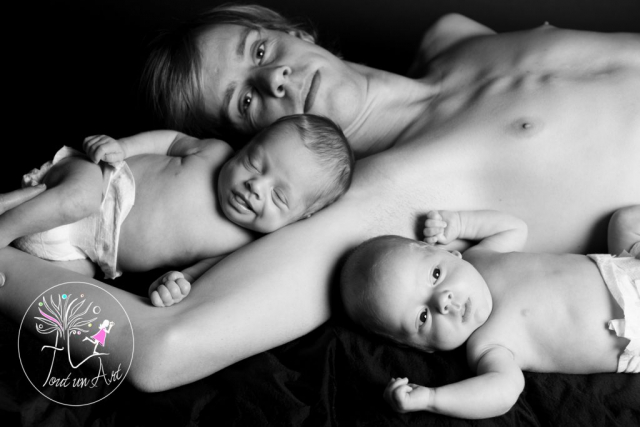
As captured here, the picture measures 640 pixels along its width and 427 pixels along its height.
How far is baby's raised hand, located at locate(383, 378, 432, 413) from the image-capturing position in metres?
1.30

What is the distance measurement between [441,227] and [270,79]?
2.16 ft

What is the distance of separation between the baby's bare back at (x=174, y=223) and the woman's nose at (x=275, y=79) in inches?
12.8

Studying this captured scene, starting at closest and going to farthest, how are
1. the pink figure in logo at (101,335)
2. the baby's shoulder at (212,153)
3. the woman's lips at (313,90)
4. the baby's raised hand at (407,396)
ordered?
the baby's raised hand at (407,396)
the pink figure in logo at (101,335)
the baby's shoulder at (212,153)
the woman's lips at (313,90)

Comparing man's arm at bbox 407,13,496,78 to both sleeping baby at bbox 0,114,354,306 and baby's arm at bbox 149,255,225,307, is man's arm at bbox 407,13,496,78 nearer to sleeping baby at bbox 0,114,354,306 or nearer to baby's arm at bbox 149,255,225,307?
sleeping baby at bbox 0,114,354,306

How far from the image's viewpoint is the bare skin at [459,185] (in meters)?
1.44

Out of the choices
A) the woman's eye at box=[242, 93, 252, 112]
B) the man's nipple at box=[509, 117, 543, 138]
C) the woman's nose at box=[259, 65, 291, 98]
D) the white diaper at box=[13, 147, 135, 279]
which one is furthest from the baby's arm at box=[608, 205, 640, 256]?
the white diaper at box=[13, 147, 135, 279]

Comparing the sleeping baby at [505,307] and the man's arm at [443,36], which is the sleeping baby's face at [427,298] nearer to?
the sleeping baby at [505,307]

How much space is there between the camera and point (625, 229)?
1.63 meters

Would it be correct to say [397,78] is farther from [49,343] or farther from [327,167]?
[49,343]

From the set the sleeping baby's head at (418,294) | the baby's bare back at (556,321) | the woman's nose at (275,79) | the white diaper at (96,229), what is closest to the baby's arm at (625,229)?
the baby's bare back at (556,321)

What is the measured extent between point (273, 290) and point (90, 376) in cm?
44

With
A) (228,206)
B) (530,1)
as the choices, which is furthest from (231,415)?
(530,1)

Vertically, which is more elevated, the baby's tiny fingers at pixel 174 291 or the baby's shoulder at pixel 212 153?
the baby's shoulder at pixel 212 153

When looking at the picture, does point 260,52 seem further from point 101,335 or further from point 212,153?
point 101,335
